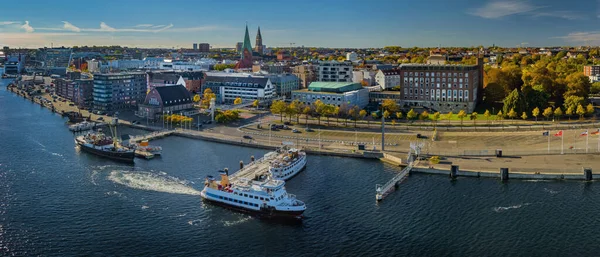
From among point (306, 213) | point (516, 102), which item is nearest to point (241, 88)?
point (516, 102)

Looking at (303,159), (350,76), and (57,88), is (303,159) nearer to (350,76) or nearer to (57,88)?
(350,76)

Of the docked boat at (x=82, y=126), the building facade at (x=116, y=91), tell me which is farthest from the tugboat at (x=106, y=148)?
Result: the building facade at (x=116, y=91)

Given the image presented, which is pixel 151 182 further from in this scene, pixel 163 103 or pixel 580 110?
pixel 580 110

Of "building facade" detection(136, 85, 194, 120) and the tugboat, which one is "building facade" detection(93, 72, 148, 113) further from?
the tugboat

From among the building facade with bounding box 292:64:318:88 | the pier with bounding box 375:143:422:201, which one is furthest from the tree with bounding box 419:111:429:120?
the building facade with bounding box 292:64:318:88

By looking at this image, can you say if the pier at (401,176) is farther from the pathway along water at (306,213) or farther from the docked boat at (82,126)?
the docked boat at (82,126)

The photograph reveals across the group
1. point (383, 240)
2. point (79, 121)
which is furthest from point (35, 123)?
point (383, 240)

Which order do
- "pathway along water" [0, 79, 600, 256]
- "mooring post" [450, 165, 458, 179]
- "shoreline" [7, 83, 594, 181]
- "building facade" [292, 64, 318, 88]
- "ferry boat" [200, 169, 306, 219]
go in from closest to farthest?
"pathway along water" [0, 79, 600, 256]
"ferry boat" [200, 169, 306, 219]
"shoreline" [7, 83, 594, 181]
"mooring post" [450, 165, 458, 179]
"building facade" [292, 64, 318, 88]
